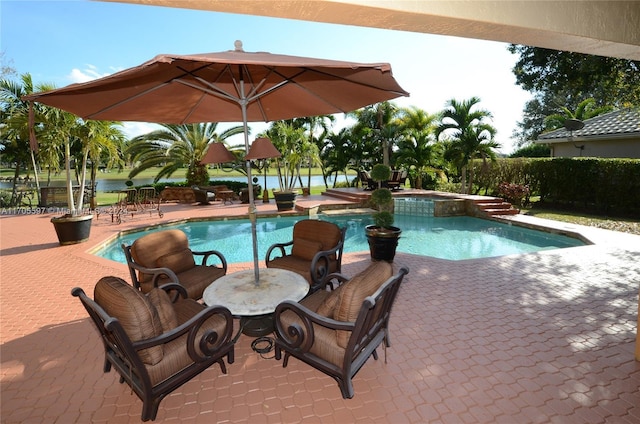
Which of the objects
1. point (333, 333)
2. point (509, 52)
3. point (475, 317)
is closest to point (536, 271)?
point (475, 317)

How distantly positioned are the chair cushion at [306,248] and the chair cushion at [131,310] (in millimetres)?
2735

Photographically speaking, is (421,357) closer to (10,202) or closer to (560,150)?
(560,150)

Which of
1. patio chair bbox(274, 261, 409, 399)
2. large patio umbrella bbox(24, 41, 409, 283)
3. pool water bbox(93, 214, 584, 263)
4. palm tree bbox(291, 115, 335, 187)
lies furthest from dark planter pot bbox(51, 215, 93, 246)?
palm tree bbox(291, 115, 335, 187)

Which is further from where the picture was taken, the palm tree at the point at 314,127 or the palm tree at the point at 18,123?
the palm tree at the point at 314,127

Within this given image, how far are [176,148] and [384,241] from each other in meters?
18.1

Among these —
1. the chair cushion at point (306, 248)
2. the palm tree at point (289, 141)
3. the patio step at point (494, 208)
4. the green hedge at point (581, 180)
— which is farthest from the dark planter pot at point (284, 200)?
the green hedge at point (581, 180)

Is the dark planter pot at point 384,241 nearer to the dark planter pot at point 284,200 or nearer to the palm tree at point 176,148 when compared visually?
the dark planter pot at point 284,200

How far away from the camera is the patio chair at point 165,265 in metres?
4.22

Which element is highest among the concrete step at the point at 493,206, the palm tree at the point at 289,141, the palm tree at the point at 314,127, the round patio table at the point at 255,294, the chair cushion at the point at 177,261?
the palm tree at the point at 314,127

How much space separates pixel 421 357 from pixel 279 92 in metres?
4.15

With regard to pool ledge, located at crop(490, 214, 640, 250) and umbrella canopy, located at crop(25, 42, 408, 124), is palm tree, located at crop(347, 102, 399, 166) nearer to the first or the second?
pool ledge, located at crop(490, 214, 640, 250)

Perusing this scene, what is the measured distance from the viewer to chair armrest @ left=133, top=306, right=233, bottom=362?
2.56 m

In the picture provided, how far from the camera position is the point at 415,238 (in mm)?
10789

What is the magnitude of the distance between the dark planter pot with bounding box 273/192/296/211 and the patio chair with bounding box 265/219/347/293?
9025mm
